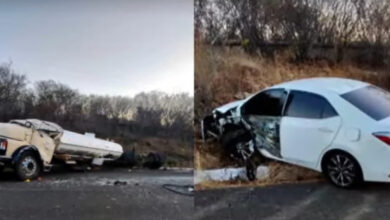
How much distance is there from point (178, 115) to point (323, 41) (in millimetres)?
1111

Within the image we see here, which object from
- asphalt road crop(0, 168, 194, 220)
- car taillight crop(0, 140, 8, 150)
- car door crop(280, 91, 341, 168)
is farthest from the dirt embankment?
car taillight crop(0, 140, 8, 150)

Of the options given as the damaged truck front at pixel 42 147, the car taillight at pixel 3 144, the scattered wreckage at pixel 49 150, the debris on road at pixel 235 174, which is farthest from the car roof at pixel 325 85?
the car taillight at pixel 3 144

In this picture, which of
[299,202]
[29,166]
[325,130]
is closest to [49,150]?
[29,166]

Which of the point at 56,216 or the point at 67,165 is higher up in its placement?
the point at 67,165

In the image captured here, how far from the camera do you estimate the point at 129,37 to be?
3168 mm

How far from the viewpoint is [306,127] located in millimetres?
3016

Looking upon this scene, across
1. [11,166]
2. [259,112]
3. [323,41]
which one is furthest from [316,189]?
[11,166]

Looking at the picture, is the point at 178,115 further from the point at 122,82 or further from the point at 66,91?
the point at 66,91

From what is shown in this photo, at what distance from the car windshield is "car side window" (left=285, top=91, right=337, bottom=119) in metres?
0.14

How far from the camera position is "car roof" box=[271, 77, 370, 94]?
3.01 metres

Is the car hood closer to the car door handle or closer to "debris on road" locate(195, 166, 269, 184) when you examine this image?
"debris on road" locate(195, 166, 269, 184)

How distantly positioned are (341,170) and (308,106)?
1.54ft

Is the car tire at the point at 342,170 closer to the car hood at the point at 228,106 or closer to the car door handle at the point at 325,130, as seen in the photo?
the car door handle at the point at 325,130

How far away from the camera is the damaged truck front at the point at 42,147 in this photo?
Result: 3.07 metres
